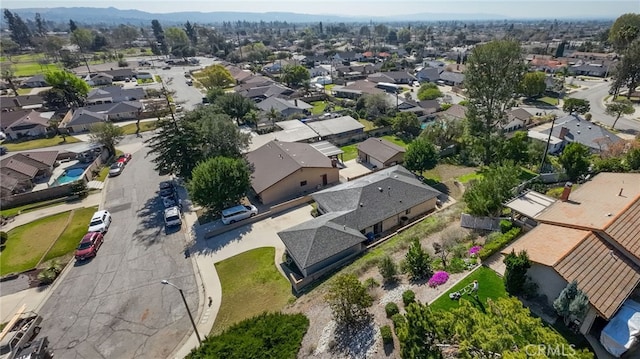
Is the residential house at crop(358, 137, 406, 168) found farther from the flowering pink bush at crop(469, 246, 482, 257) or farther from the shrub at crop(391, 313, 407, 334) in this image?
the shrub at crop(391, 313, 407, 334)

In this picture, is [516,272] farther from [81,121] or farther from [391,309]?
[81,121]

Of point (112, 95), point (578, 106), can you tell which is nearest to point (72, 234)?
point (112, 95)

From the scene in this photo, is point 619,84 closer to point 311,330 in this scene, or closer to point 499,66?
point 499,66

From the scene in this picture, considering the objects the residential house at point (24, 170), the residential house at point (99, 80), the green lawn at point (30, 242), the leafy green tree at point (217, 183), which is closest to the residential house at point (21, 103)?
the residential house at point (99, 80)

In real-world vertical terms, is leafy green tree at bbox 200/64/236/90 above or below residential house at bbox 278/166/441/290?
above

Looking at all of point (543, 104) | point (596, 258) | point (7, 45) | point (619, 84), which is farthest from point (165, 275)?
point (7, 45)

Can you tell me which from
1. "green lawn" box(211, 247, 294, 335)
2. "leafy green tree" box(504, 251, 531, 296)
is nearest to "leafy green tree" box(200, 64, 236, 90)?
"green lawn" box(211, 247, 294, 335)
